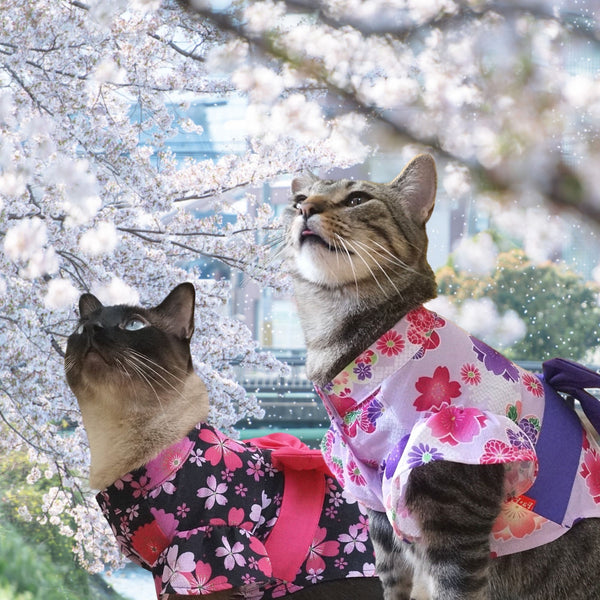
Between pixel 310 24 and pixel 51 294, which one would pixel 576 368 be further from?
pixel 310 24

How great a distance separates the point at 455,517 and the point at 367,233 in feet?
1.09

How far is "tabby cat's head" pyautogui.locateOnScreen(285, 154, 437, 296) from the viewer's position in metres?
0.88

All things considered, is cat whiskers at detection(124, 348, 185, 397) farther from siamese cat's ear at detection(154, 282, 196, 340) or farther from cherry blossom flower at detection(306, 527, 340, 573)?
cherry blossom flower at detection(306, 527, 340, 573)

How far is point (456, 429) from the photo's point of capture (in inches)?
29.6

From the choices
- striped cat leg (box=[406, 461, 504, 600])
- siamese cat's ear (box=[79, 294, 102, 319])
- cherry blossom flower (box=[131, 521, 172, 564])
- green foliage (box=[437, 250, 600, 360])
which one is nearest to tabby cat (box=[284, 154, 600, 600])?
striped cat leg (box=[406, 461, 504, 600])

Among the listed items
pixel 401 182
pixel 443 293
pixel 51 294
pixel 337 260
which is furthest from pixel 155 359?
pixel 443 293

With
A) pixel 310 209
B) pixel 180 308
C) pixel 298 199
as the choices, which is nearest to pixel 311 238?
pixel 310 209

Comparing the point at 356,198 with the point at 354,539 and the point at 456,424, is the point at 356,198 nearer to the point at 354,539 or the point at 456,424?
the point at 456,424

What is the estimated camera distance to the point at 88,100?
1.44m

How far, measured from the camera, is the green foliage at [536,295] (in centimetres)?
174

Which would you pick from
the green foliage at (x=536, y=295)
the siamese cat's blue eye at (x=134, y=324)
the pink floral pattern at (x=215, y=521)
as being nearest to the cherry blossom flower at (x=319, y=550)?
the pink floral pattern at (x=215, y=521)

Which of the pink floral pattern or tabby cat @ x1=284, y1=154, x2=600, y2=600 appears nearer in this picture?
tabby cat @ x1=284, y1=154, x2=600, y2=600

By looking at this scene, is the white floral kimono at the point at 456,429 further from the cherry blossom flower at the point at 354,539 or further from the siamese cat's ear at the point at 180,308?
the siamese cat's ear at the point at 180,308

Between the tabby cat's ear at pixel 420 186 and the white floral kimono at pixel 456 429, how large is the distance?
142 mm
